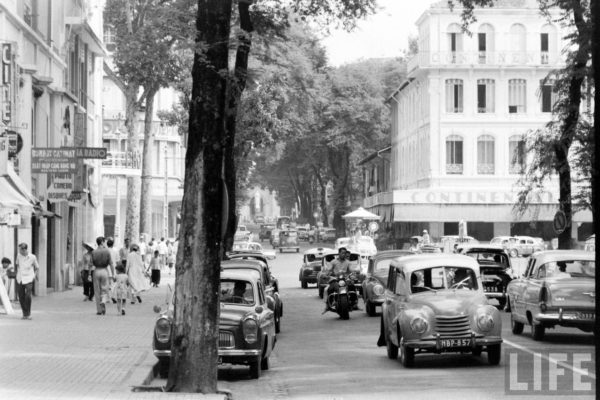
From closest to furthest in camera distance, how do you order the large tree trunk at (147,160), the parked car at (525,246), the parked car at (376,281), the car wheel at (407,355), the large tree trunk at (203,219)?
the large tree trunk at (203,219), the car wheel at (407,355), the parked car at (376,281), the large tree trunk at (147,160), the parked car at (525,246)

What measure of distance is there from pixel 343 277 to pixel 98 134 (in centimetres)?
2684

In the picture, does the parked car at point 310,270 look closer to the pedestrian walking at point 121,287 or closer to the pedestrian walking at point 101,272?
the pedestrian walking at point 121,287

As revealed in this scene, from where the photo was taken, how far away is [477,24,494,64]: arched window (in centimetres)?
8038

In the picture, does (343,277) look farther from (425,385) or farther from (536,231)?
(536,231)

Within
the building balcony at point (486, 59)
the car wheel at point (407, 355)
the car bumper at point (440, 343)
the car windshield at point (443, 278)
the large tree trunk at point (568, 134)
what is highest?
the building balcony at point (486, 59)

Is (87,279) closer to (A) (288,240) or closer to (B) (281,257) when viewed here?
(B) (281,257)

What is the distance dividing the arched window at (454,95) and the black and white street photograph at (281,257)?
0.46 ft

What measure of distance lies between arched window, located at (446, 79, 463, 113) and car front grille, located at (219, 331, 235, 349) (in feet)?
208

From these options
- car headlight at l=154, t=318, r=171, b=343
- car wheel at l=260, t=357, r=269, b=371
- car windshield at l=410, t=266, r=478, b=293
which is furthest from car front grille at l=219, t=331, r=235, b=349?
car windshield at l=410, t=266, r=478, b=293

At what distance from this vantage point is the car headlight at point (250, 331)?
18062mm

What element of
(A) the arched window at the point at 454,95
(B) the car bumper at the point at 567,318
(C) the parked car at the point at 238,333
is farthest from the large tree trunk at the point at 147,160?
(C) the parked car at the point at 238,333

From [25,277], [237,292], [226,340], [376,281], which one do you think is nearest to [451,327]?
[237,292]

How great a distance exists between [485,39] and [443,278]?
61.7 meters

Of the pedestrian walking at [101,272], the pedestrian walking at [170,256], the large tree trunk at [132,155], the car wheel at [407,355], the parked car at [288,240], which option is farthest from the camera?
the parked car at [288,240]
